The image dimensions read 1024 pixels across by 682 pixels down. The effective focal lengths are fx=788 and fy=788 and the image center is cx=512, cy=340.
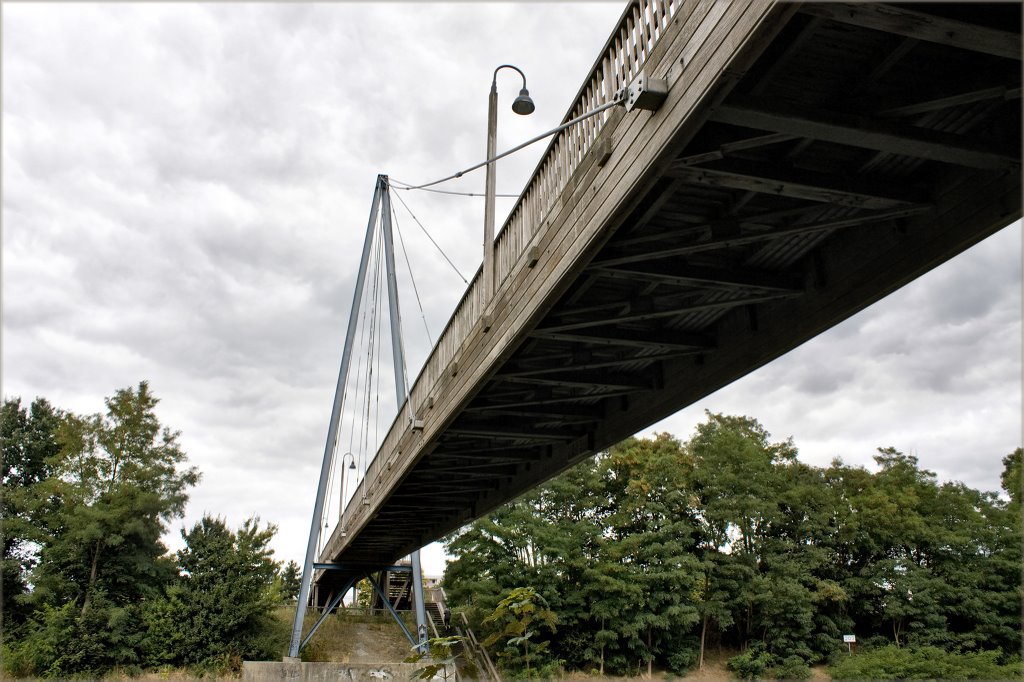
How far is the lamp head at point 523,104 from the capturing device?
8.54 metres

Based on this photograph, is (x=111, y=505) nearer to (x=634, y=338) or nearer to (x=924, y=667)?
(x=634, y=338)

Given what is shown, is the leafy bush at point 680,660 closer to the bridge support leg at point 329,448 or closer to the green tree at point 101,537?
the bridge support leg at point 329,448

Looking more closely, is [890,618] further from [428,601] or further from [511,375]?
[511,375]

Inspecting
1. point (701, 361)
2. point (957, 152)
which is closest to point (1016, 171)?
point (957, 152)

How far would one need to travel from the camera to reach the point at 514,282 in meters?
7.84

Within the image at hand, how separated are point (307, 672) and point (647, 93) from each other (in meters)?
21.4

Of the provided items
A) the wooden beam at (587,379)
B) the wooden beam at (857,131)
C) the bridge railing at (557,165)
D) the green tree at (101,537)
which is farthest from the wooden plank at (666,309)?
the green tree at (101,537)

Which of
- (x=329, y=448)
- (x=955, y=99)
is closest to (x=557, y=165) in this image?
(x=955, y=99)

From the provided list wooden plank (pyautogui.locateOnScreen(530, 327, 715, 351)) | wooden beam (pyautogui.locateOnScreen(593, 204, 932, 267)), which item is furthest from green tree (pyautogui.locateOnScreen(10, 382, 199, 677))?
wooden beam (pyautogui.locateOnScreen(593, 204, 932, 267))

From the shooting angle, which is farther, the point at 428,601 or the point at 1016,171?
the point at 428,601

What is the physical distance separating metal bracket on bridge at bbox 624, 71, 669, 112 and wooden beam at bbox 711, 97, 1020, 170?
55 cm

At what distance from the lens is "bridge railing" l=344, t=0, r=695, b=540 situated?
536 cm

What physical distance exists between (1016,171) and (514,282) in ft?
14.1

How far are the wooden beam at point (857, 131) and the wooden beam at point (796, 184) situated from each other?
62 centimetres
